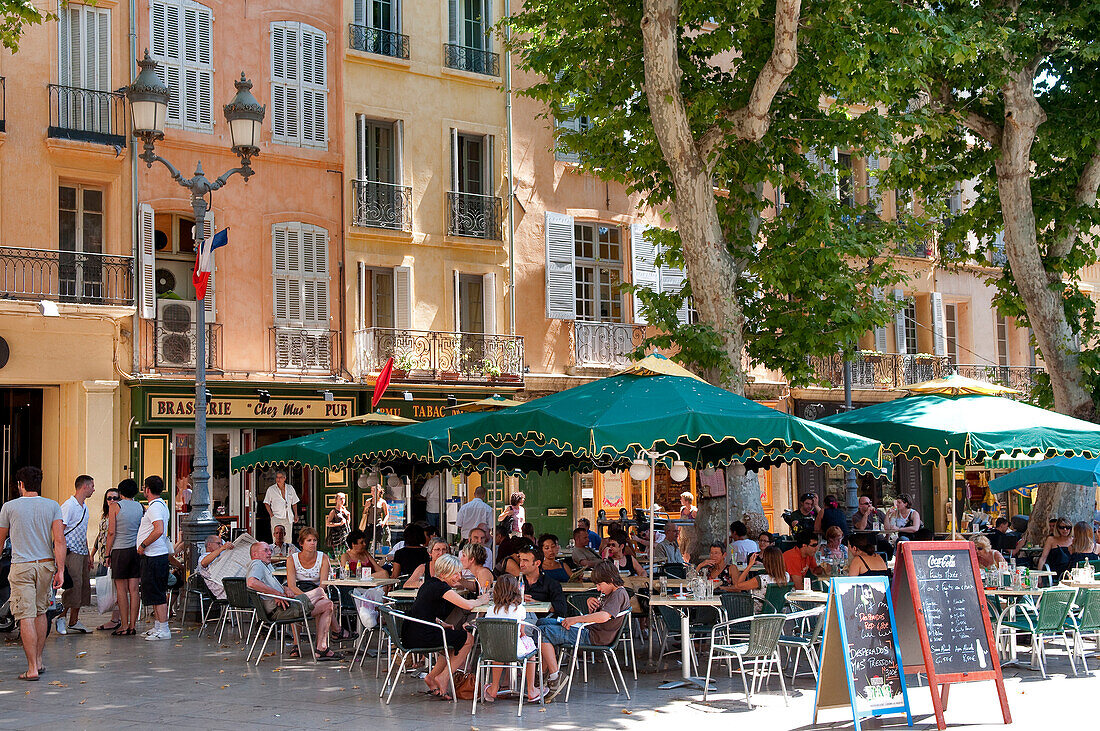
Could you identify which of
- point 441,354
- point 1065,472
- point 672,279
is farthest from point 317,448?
point 672,279

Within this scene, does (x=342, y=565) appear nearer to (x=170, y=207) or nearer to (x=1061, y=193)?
(x=170, y=207)

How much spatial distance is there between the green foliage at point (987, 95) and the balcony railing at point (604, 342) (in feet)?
23.5

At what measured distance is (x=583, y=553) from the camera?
15.3 metres

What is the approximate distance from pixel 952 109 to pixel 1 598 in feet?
48.3

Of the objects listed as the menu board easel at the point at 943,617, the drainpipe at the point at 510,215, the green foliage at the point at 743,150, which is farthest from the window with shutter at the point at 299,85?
the menu board easel at the point at 943,617

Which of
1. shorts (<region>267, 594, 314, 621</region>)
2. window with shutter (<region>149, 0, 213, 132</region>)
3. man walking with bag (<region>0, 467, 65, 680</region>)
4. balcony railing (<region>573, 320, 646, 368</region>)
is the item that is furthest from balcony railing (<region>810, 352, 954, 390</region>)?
man walking with bag (<region>0, 467, 65, 680</region>)

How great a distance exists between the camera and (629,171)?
17906 millimetres

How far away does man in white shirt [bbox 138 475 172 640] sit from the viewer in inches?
550

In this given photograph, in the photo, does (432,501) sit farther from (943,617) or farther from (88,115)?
(943,617)

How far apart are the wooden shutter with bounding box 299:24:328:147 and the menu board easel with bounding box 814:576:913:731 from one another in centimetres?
1700

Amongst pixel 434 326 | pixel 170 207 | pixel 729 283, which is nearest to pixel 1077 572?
pixel 729 283

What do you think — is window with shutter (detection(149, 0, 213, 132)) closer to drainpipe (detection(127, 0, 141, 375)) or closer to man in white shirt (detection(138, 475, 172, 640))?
drainpipe (detection(127, 0, 141, 375))

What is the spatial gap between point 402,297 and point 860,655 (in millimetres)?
16341

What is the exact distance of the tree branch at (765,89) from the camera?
14.9 meters
